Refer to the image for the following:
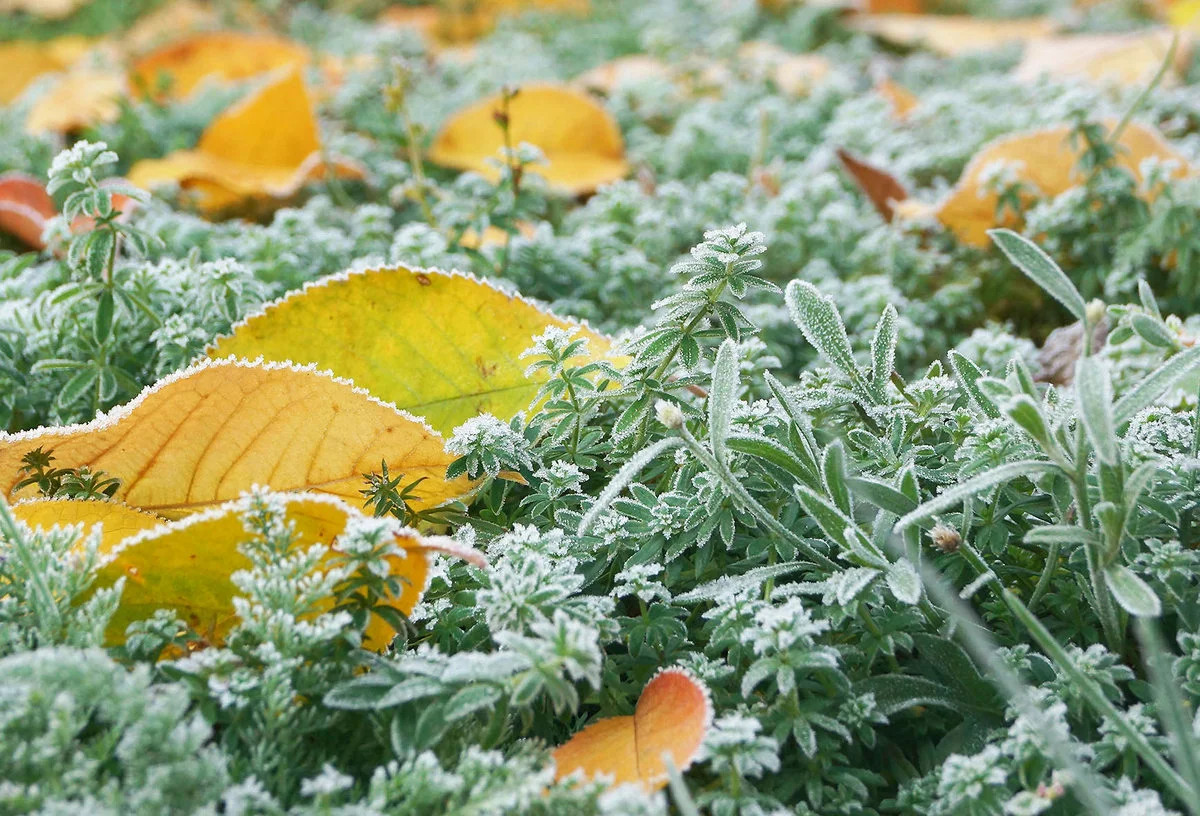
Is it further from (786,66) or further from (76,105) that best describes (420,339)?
(786,66)

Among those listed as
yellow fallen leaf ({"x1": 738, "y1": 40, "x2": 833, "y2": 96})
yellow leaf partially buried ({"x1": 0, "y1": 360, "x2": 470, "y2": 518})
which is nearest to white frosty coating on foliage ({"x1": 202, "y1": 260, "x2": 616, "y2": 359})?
yellow leaf partially buried ({"x1": 0, "y1": 360, "x2": 470, "y2": 518})

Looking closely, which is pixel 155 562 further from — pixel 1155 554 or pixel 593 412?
pixel 1155 554

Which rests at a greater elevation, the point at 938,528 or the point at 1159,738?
the point at 938,528

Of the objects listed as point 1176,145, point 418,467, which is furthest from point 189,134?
point 1176,145

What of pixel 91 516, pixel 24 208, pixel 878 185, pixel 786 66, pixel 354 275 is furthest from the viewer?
pixel 786 66

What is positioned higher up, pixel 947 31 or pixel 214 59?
pixel 214 59

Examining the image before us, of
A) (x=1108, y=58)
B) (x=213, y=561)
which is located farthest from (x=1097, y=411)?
(x=1108, y=58)
